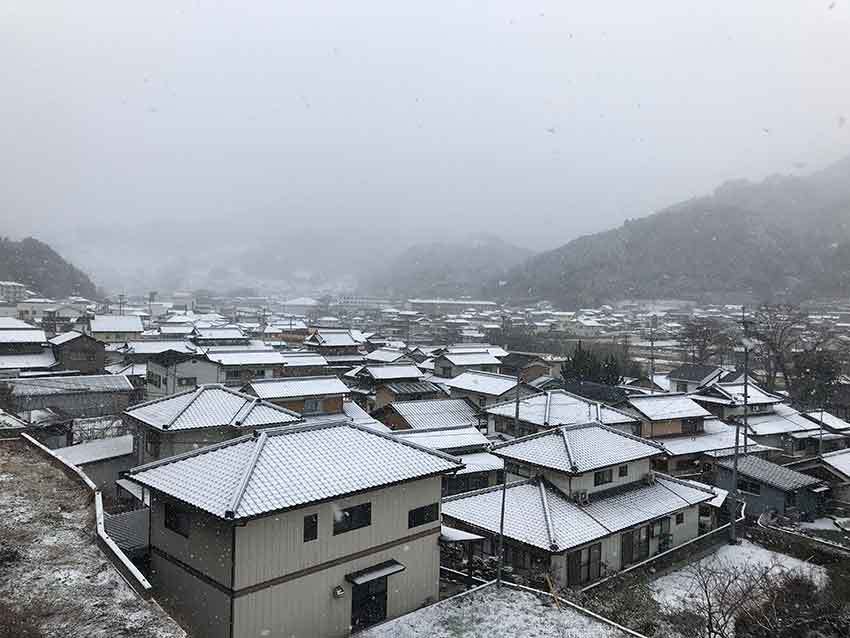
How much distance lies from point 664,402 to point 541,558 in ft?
56.9

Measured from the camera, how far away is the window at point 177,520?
11188 millimetres

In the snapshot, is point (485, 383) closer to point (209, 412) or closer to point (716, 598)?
point (209, 412)

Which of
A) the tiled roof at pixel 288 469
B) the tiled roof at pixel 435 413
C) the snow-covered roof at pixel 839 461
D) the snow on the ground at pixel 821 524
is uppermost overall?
the tiled roof at pixel 288 469

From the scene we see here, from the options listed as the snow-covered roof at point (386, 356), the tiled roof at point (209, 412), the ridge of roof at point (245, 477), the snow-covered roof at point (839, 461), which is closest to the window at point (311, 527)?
the ridge of roof at point (245, 477)

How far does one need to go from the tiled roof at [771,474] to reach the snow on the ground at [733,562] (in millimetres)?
5052

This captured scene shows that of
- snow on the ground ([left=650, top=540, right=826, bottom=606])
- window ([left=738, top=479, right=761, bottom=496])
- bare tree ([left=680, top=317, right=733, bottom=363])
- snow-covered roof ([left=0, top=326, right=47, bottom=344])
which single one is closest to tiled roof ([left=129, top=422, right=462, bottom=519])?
snow on the ground ([left=650, top=540, right=826, bottom=606])

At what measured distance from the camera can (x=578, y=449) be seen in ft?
59.7

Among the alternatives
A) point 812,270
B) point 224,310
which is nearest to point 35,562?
point 224,310

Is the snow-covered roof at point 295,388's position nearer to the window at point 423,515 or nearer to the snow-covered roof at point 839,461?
the window at point 423,515

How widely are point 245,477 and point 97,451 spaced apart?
15.3 m

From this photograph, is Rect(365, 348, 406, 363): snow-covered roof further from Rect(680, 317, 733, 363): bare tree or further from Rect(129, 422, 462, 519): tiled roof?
Rect(129, 422, 462, 519): tiled roof

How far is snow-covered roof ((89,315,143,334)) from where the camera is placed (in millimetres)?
57062

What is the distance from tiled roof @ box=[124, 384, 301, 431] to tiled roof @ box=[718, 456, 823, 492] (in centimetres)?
1872

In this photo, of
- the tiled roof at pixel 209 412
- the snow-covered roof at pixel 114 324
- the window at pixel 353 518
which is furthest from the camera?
the snow-covered roof at pixel 114 324
